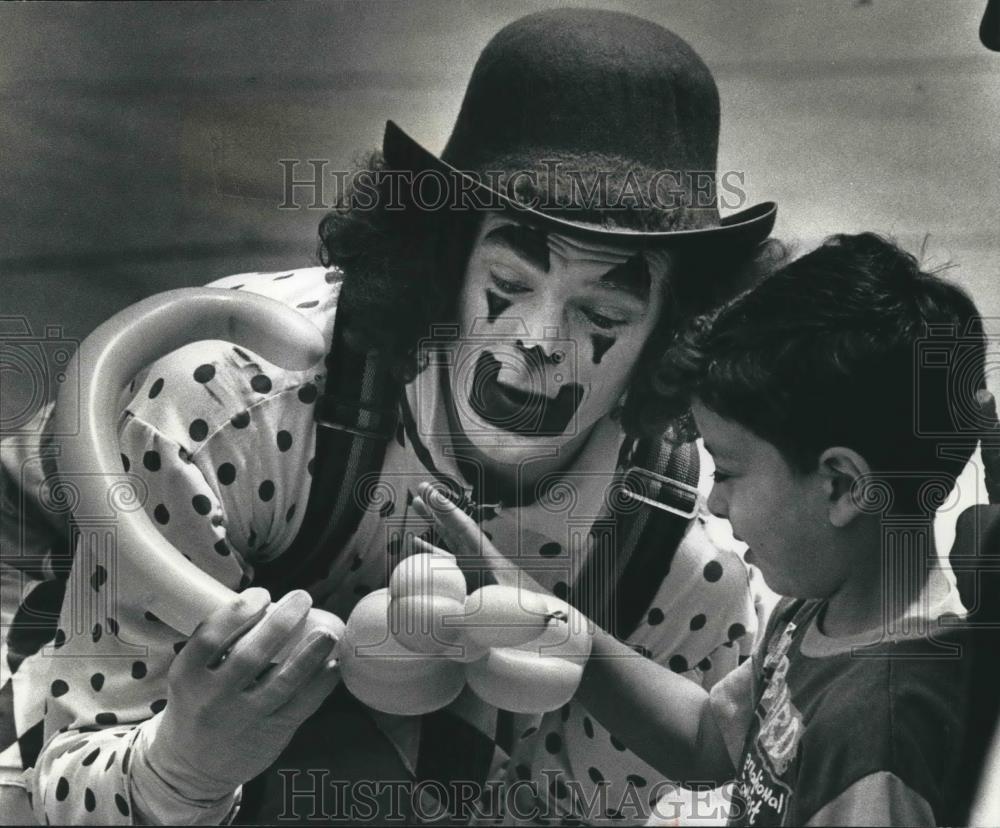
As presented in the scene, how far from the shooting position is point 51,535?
1.66m

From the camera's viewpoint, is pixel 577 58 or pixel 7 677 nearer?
pixel 577 58

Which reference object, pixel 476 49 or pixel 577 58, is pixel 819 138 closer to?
pixel 577 58

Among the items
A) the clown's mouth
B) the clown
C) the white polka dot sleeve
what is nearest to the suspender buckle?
the clown

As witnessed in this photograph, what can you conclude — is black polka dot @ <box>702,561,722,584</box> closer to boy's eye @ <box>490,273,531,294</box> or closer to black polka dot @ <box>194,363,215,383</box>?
boy's eye @ <box>490,273,531,294</box>

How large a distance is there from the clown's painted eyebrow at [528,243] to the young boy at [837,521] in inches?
7.1

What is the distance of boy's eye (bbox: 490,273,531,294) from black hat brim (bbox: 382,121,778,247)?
69 millimetres

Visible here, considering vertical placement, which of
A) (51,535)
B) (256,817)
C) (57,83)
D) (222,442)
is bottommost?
(256,817)

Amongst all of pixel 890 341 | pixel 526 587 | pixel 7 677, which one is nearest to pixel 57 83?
pixel 7 677

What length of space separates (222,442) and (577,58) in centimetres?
55

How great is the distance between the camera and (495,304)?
160cm

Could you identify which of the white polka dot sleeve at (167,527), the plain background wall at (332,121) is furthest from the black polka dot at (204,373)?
the plain background wall at (332,121)

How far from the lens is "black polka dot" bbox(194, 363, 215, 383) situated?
1587 mm

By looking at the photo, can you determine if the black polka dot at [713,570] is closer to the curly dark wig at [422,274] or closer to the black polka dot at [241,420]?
the curly dark wig at [422,274]

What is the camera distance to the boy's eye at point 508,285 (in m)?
1.59
